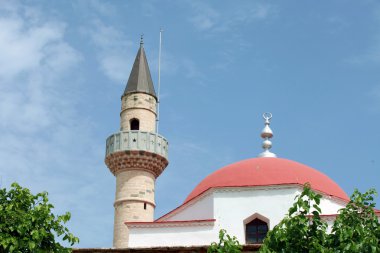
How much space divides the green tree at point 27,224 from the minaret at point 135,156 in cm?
683

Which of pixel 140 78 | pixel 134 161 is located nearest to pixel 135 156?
pixel 134 161

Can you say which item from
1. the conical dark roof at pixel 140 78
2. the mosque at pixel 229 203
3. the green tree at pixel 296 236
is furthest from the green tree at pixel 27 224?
the conical dark roof at pixel 140 78

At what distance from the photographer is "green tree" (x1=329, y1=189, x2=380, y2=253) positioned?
7086mm

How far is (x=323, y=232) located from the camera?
24.4 ft

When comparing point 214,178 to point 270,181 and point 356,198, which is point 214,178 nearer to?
point 270,181

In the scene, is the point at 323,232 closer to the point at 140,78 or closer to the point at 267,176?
the point at 267,176

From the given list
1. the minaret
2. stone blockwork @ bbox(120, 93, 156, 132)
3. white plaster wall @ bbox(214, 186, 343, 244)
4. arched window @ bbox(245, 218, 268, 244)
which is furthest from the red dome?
stone blockwork @ bbox(120, 93, 156, 132)

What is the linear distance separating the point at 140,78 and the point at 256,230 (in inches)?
250

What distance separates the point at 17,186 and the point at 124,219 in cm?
713

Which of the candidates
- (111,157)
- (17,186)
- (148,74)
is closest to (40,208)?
(17,186)

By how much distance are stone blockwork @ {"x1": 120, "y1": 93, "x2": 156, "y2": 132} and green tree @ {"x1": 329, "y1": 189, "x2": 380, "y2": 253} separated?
981 cm

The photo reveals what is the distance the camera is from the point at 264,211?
42.6ft

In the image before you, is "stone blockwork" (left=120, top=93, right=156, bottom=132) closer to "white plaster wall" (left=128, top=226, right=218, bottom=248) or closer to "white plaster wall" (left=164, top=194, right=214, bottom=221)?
"white plaster wall" (left=164, top=194, right=214, bottom=221)

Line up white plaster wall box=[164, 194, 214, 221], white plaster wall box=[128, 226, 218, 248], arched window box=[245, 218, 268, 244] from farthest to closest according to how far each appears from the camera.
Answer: white plaster wall box=[164, 194, 214, 221]
arched window box=[245, 218, 268, 244]
white plaster wall box=[128, 226, 218, 248]
